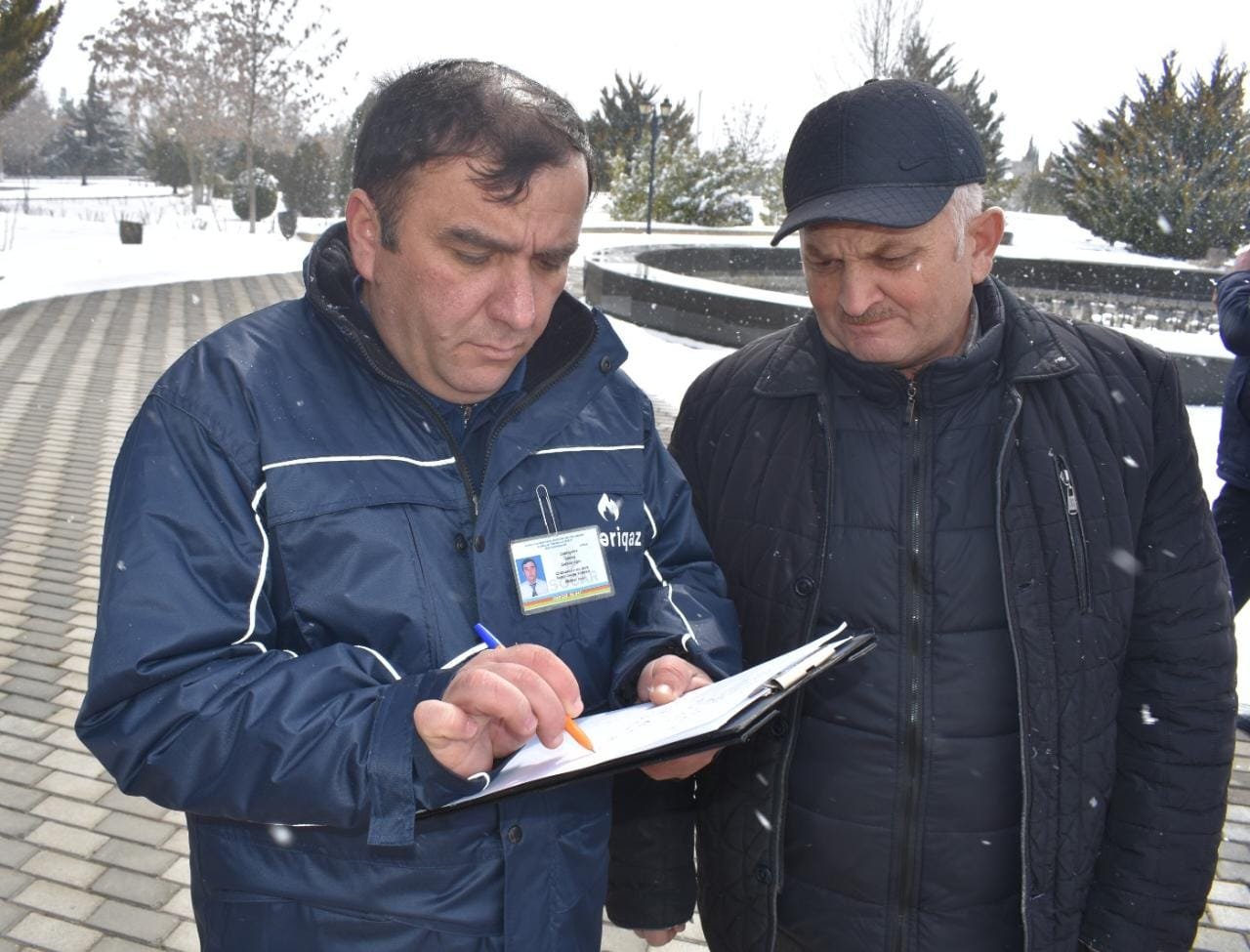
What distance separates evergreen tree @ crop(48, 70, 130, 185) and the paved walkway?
65175 mm

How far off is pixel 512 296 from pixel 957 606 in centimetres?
93

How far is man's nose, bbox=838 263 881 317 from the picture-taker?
189 centimetres

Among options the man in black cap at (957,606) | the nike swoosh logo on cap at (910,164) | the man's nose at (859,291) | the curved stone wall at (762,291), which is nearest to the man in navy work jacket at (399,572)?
the man in black cap at (957,606)

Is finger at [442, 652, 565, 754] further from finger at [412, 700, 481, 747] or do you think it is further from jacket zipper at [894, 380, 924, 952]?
jacket zipper at [894, 380, 924, 952]

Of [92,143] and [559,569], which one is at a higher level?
[92,143]

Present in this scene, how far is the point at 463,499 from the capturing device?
162 centimetres

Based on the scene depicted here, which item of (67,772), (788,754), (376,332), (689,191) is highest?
(689,191)

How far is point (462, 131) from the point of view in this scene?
60.6 inches

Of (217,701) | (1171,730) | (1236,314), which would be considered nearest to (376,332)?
(217,701)

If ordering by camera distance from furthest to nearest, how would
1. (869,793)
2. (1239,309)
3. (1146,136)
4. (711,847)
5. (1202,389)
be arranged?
(1146,136) → (1202,389) → (1239,309) → (711,847) → (869,793)

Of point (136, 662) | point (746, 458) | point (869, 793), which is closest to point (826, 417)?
point (746, 458)

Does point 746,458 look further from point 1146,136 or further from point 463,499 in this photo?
point 1146,136

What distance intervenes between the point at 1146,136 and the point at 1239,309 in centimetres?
3165

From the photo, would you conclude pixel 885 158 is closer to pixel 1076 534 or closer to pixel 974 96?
pixel 1076 534
